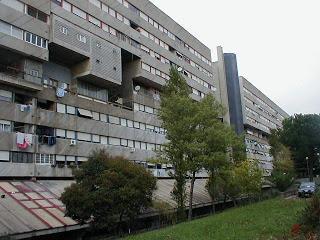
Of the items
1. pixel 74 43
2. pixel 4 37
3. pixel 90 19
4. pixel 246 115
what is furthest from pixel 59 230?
pixel 246 115

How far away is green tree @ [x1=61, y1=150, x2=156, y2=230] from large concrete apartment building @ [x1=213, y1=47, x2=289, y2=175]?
179 ft

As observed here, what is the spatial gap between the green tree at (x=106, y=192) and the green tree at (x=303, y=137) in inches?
2675

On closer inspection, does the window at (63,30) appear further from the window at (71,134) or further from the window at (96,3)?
the window at (71,134)

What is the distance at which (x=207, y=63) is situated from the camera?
77.6 m

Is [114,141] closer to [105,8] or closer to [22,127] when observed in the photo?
[22,127]

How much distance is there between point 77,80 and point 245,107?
5881 cm

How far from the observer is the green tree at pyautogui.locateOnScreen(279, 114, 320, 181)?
91125mm

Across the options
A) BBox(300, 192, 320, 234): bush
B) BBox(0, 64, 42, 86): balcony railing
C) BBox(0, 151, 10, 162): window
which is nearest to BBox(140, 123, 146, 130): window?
BBox(0, 64, 42, 86): balcony railing

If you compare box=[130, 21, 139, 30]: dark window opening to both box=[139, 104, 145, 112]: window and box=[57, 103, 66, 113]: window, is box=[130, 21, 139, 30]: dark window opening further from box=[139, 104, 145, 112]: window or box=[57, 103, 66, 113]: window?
box=[57, 103, 66, 113]: window

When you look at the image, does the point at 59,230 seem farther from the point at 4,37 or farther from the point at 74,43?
the point at 74,43

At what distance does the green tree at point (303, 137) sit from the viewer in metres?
91.1

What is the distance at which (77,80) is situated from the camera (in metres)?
46.0

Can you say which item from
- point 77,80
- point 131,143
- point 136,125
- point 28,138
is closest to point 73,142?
point 28,138

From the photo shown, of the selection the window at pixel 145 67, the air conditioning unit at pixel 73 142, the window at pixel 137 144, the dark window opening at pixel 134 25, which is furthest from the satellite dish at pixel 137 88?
the air conditioning unit at pixel 73 142
